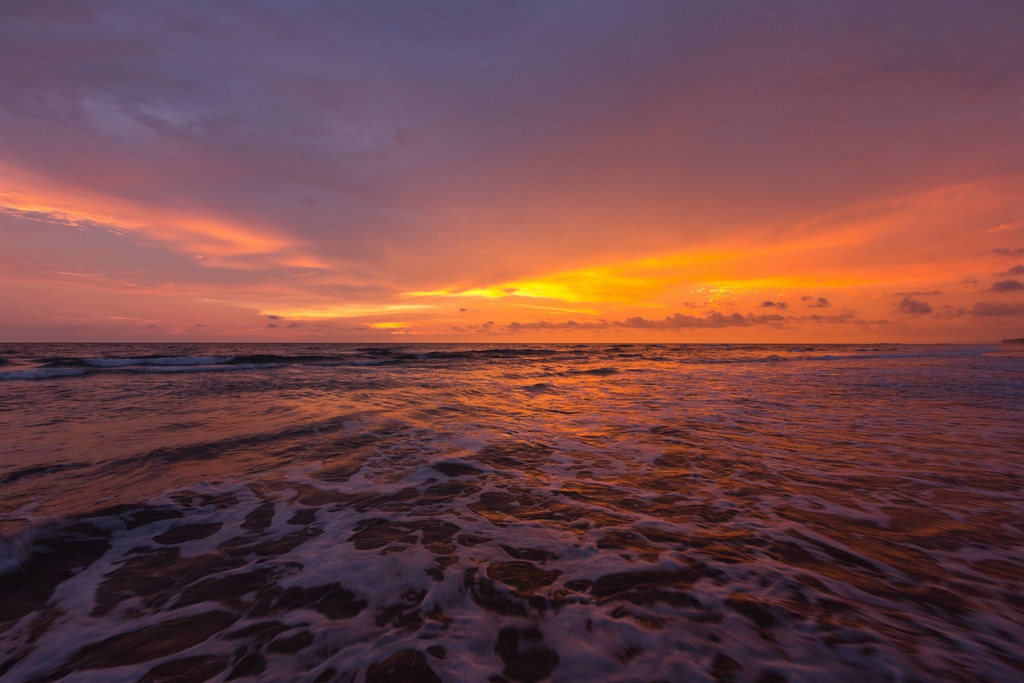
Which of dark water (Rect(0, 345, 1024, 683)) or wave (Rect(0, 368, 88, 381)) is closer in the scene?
dark water (Rect(0, 345, 1024, 683))

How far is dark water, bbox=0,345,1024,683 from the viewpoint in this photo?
277cm

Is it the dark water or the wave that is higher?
the wave

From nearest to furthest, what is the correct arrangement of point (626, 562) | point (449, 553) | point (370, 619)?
point (370, 619), point (626, 562), point (449, 553)

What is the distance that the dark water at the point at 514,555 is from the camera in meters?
2.77

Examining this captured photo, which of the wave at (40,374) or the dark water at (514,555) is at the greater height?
the wave at (40,374)

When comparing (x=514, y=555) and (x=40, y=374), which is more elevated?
(x=40, y=374)

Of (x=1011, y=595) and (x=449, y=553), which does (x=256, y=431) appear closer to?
(x=449, y=553)

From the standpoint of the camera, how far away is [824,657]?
2664mm

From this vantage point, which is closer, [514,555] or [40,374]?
[514,555]

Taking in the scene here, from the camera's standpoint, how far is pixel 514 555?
13.1 ft

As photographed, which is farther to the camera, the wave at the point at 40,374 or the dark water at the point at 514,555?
the wave at the point at 40,374

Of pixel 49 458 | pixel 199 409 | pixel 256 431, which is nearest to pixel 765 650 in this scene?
pixel 256 431

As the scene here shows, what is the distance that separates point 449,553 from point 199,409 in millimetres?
11557

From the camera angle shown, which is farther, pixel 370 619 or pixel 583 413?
pixel 583 413
